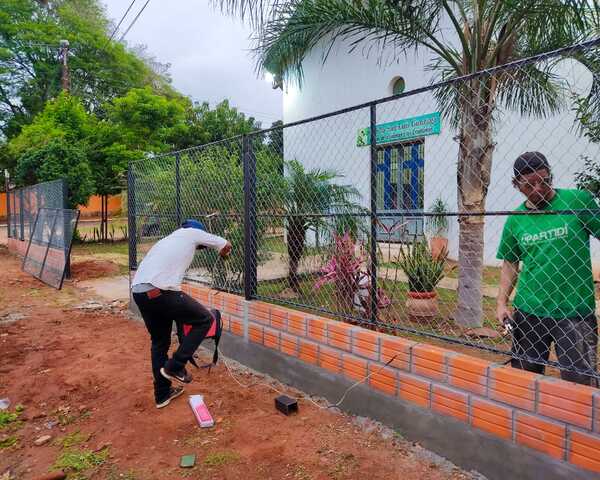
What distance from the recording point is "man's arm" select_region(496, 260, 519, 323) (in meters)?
2.77

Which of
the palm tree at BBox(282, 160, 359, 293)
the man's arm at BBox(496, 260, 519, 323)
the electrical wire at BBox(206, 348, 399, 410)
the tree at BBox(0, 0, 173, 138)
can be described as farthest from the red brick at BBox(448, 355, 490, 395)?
the tree at BBox(0, 0, 173, 138)

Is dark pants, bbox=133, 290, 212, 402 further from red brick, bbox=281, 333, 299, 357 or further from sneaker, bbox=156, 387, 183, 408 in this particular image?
red brick, bbox=281, 333, 299, 357

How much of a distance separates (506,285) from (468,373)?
23.0 inches

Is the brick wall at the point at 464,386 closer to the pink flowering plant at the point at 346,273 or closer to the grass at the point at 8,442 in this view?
the pink flowering plant at the point at 346,273

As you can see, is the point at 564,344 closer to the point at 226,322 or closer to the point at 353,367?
the point at 353,367

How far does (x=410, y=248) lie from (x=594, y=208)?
307cm

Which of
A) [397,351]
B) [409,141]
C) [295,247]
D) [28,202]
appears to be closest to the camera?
[397,351]

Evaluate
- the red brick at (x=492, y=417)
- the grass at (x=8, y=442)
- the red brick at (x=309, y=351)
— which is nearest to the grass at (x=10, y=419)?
the grass at (x=8, y=442)

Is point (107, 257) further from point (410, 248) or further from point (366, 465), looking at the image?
point (366, 465)

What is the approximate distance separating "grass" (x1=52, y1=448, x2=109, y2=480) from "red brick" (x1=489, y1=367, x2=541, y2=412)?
2446 mm

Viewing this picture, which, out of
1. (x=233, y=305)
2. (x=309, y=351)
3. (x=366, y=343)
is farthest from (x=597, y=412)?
(x=233, y=305)

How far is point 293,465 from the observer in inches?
111

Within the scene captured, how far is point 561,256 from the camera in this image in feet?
8.07

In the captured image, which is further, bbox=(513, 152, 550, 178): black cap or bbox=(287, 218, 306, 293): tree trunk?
bbox=(287, 218, 306, 293): tree trunk
